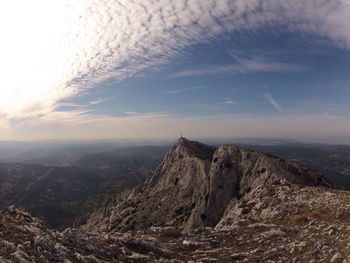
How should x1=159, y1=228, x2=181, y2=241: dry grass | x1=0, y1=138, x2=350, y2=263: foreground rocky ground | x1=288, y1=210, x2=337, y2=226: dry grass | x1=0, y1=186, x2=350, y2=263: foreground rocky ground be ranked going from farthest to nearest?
x1=288, y1=210, x2=337, y2=226: dry grass
x1=159, y1=228, x2=181, y2=241: dry grass
x1=0, y1=138, x2=350, y2=263: foreground rocky ground
x1=0, y1=186, x2=350, y2=263: foreground rocky ground

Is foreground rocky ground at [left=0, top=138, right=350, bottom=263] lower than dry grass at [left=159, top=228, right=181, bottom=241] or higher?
higher

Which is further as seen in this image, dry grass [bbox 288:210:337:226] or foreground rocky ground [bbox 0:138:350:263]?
dry grass [bbox 288:210:337:226]

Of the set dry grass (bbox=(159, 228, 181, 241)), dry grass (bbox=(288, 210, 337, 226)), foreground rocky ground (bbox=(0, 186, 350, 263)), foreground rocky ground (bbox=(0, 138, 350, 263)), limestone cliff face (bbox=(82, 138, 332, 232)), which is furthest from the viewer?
limestone cliff face (bbox=(82, 138, 332, 232))

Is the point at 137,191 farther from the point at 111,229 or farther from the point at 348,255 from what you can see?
the point at 348,255

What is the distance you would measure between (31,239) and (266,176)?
55.3 meters

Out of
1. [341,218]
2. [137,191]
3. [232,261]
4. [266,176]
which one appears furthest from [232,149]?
[232,261]

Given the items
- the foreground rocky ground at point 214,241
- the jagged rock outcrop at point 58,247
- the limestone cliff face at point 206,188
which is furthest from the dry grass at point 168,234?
the limestone cliff face at point 206,188

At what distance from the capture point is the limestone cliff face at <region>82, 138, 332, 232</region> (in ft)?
218

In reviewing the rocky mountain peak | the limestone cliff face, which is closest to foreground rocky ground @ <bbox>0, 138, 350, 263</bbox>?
the limestone cliff face

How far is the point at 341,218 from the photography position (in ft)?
103

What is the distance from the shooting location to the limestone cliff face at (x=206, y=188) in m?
66.4

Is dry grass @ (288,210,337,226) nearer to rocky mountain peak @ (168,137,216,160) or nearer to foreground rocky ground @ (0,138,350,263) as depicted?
foreground rocky ground @ (0,138,350,263)

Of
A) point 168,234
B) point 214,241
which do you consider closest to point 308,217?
point 214,241

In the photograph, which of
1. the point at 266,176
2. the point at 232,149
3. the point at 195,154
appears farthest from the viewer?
the point at 195,154
